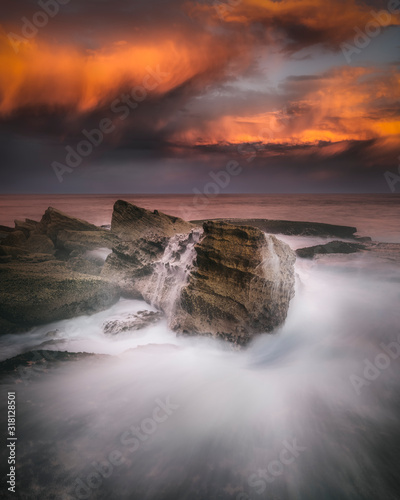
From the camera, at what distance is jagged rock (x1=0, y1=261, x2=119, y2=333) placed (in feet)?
18.2

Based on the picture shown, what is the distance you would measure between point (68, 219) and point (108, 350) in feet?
22.9

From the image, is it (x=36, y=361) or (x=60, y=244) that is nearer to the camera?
(x=36, y=361)

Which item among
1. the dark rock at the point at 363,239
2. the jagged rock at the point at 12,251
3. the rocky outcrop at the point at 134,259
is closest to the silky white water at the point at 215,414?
the rocky outcrop at the point at 134,259

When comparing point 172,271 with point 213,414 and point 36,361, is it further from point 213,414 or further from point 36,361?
point 213,414

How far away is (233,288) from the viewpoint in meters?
5.06

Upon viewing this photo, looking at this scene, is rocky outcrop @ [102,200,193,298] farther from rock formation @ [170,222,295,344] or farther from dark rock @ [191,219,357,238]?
dark rock @ [191,219,357,238]

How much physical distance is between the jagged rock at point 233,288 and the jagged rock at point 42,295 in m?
2.06

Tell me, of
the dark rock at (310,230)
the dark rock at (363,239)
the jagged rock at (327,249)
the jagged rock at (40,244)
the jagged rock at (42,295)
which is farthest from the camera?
the dark rock at (310,230)

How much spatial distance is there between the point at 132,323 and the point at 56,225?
638 cm

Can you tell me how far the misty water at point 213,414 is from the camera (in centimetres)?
296

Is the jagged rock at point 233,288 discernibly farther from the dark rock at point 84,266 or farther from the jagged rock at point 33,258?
the jagged rock at point 33,258

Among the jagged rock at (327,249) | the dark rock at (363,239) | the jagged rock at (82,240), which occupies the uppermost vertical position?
the dark rock at (363,239)

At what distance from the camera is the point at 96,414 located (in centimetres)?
376

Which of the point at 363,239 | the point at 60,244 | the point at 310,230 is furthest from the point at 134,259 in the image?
the point at 363,239
